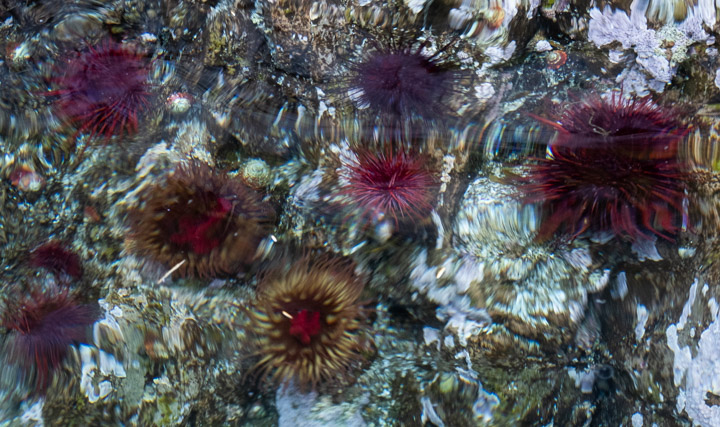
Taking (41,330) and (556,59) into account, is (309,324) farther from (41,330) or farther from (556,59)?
(556,59)

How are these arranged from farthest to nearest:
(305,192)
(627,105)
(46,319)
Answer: (305,192) < (46,319) < (627,105)

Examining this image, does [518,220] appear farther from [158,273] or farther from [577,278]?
[158,273]

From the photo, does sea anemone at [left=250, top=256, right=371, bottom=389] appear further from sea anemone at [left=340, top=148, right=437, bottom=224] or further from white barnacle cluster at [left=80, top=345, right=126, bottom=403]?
white barnacle cluster at [left=80, top=345, right=126, bottom=403]

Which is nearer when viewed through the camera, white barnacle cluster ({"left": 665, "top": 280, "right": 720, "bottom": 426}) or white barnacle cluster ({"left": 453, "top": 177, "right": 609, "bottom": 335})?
white barnacle cluster ({"left": 665, "top": 280, "right": 720, "bottom": 426})

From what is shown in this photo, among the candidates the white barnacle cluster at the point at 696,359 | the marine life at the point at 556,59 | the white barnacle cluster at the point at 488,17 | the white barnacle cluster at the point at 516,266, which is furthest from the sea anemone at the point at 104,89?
the white barnacle cluster at the point at 696,359

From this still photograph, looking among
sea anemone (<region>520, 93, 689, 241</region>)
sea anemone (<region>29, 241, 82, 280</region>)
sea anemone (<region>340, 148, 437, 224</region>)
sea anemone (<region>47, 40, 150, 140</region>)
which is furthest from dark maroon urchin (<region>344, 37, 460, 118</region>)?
sea anemone (<region>29, 241, 82, 280</region>)

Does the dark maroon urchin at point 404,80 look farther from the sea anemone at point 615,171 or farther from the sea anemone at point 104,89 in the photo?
the sea anemone at point 104,89

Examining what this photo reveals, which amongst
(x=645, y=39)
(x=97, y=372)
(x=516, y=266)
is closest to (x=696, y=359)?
(x=516, y=266)

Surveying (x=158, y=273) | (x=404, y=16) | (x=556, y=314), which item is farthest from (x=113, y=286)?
(x=556, y=314)
